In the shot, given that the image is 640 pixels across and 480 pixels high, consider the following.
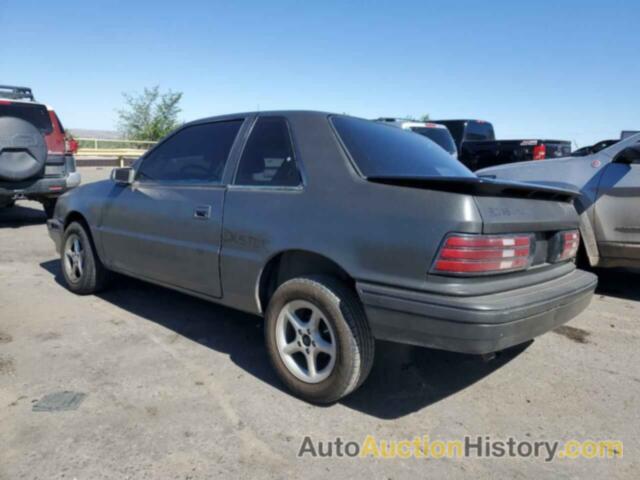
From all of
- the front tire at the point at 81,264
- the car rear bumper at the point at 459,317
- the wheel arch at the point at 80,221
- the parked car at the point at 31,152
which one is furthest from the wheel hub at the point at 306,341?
the parked car at the point at 31,152

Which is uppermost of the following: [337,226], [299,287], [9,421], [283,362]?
[337,226]

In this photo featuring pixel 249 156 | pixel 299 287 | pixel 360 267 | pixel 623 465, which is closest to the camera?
pixel 623 465

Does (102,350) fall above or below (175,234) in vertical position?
below

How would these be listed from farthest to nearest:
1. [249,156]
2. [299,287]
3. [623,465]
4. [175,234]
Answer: [175,234]
[249,156]
[299,287]
[623,465]

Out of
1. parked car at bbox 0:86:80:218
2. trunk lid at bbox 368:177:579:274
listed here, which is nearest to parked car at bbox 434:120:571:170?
trunk lid at bbox 368:177:579:274

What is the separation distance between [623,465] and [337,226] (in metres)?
1.79

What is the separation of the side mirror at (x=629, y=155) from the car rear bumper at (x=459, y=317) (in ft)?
9.38

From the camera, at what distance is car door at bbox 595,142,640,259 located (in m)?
4.71

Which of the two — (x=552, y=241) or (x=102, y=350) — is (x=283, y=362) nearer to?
(x=102, y=350)

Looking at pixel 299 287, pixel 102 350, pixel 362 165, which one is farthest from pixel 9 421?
pixel 362 165

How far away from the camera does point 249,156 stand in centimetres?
334

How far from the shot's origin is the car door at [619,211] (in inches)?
185

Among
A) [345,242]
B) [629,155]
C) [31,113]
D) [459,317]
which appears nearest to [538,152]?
[629,155]

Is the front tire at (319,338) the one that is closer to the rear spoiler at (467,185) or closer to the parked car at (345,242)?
the parked car at (345,242)
